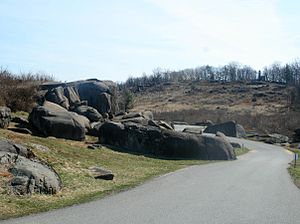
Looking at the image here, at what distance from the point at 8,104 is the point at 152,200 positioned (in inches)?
770

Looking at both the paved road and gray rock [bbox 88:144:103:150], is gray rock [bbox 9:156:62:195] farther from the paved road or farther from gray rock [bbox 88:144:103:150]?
gray rock [bbox 88:144:103:150]

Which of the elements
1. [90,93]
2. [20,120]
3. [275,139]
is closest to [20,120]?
[20,120]

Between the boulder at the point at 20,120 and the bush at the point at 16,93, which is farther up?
the bush at the point at 16,93

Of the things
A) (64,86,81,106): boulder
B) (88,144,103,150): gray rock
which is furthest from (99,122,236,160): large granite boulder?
(64,86,81,106): boulder

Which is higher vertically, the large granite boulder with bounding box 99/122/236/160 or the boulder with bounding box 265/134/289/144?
the large granite boulder with bounding box 99/122/236/160

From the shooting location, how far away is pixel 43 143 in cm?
2189

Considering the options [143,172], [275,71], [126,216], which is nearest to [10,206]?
[126,216]

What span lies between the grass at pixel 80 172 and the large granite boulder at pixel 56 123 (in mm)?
751

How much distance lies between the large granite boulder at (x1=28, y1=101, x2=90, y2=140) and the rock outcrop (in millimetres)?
10604

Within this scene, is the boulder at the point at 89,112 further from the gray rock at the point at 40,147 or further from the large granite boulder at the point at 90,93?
the gray rock at the point at 40,147

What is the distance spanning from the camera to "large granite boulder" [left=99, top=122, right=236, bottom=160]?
29906mm

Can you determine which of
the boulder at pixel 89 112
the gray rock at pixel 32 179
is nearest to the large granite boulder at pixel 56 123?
the boulder at pixel 89 112

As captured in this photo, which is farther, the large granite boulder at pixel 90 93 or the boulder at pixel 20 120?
the large granite boulder at pixel 90 93

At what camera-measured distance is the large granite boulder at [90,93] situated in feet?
116
